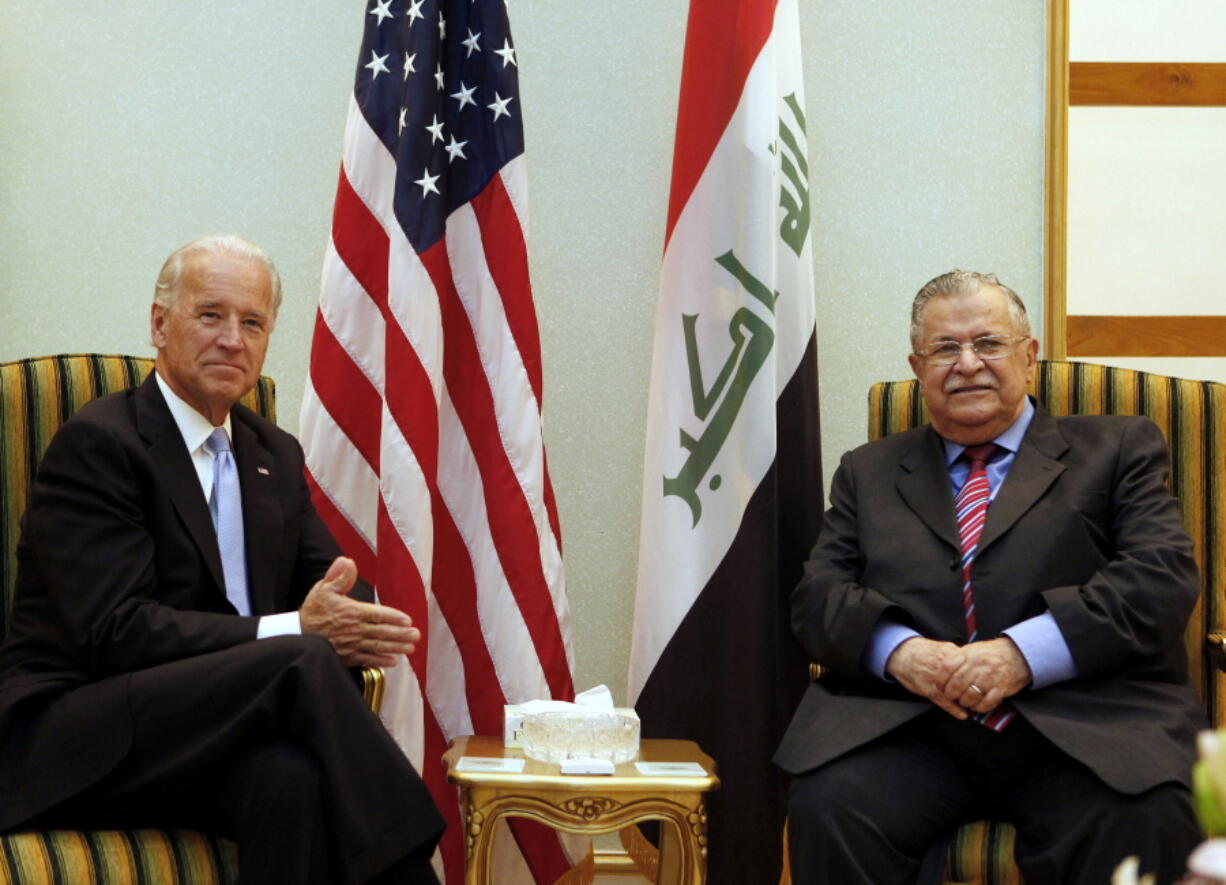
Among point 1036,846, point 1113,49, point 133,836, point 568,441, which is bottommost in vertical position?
point 1036,846

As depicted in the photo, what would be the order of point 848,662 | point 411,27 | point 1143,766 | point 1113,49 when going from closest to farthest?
point 1143,766 → point 848,662 → point 411,27 → point 1113,49

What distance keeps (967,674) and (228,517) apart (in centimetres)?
161

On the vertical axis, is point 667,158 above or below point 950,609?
above

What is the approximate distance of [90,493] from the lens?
2.77 m

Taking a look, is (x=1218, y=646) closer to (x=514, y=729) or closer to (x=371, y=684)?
(x=514, y=729)

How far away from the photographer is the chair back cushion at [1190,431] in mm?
3357

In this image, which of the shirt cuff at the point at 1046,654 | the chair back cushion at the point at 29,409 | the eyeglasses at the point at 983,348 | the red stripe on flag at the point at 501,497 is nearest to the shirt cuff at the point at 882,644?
the shirt cuff at the point at 1046,654

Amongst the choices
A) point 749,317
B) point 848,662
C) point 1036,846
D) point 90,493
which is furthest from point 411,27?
point 1036,846

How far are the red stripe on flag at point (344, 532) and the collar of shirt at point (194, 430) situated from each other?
0.56 meters

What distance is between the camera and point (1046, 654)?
289cm

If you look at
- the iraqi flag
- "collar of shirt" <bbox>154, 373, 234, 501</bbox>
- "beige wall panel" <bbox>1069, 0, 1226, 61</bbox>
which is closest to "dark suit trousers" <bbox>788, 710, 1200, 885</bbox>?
the iraqi flag

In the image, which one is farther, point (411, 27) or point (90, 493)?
point (411, 27)

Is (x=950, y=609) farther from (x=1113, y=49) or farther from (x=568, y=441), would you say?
(x=1113, y=49)

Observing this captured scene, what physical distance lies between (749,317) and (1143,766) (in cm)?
153
